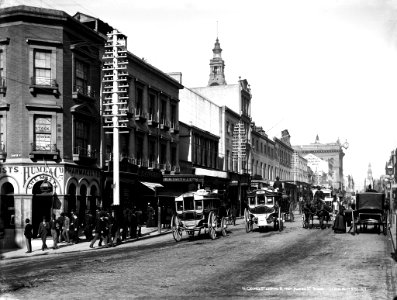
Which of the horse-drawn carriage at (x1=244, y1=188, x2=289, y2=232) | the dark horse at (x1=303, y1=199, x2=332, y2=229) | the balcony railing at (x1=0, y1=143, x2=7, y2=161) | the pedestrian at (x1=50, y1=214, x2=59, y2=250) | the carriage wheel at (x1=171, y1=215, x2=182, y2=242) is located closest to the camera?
the pedestrian at (x1=50, y1=214, x2=59, y2=250)

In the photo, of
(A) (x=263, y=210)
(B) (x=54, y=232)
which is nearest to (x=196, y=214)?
(A) (x=263, y=210)

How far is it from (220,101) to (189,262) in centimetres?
5234

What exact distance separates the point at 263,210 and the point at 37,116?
43.0 ft

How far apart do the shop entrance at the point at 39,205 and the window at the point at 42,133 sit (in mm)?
1883

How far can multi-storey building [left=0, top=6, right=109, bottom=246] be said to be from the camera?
27.9 metres

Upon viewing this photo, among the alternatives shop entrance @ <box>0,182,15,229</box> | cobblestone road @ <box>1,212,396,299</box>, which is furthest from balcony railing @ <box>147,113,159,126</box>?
cobblestone road @ <box>1,212,396,299</box>

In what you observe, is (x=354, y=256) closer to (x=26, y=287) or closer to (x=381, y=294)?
(x=381, y=294)

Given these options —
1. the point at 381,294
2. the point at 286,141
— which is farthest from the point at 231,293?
the point at 286,141

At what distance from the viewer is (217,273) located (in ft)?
50.3

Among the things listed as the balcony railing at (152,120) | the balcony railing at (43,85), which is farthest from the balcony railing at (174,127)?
the balcony railing at (43,85)

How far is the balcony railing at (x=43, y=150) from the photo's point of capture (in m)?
28.0

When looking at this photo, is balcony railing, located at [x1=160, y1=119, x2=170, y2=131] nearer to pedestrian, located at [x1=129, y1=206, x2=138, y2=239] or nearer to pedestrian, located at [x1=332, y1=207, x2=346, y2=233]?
pedestrian, located at [x1=129, y1=206, x2=138, y2=239]

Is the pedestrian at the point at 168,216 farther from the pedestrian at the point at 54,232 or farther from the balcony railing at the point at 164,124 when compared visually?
the pedestrian at the point at 54,232

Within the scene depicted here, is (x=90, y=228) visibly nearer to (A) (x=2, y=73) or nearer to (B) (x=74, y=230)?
(B) (x=74, y=230)
